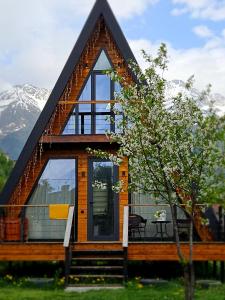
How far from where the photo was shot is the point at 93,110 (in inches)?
651

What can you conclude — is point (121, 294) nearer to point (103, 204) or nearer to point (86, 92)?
point (103, 204)

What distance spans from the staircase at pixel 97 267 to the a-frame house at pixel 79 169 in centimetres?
111

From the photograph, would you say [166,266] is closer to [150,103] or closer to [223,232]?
[223,232]

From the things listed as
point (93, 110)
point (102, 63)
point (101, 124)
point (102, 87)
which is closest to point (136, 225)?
point (101, 124)

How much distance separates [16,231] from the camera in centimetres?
1562

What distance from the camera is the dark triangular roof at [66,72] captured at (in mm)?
15773

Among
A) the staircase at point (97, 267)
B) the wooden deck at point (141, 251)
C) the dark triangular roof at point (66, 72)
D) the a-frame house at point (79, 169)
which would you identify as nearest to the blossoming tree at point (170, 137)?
the staircase at point (97, 267)

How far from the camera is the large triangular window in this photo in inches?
648

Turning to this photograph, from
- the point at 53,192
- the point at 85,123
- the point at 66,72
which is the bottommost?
the point at 53,192

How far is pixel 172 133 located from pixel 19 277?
7043mm

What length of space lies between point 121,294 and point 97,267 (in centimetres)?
202

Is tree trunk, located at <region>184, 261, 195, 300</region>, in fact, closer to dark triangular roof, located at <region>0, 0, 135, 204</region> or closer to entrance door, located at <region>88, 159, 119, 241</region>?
entrance door, located at <region>88, 159, 119, 241</region>

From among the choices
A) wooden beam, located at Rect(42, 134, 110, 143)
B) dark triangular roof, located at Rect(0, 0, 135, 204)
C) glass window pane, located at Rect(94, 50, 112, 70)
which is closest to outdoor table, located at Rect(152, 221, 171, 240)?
wooden beam, located at Rect(42, 134, 110, 143)

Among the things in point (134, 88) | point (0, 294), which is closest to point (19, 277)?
point (0, 294)
